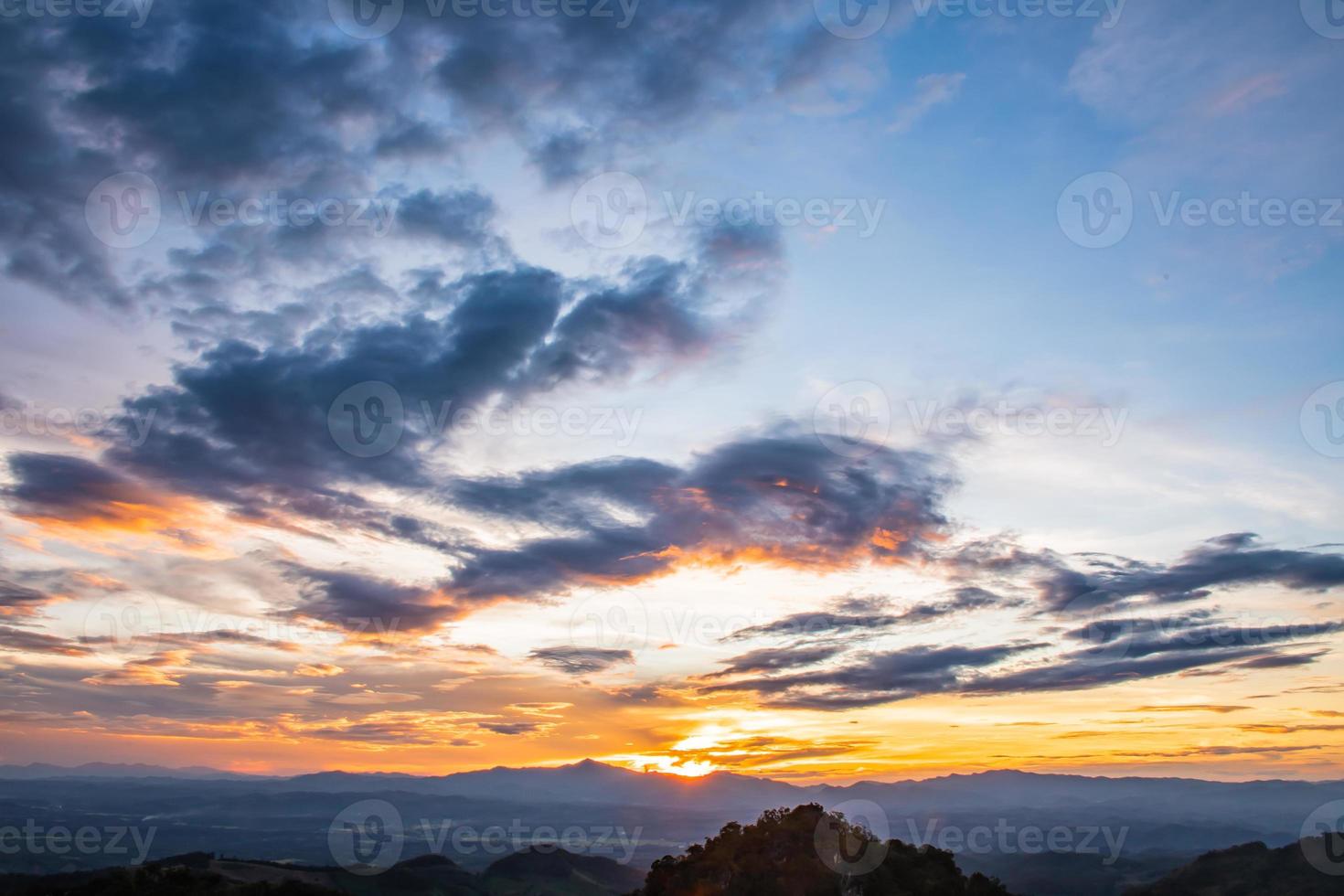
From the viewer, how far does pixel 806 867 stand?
222ft

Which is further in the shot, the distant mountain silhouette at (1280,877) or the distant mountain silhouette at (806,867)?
the distant mountain silhouette at (1280,877)

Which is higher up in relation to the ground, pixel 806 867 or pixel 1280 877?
pixel 806 867

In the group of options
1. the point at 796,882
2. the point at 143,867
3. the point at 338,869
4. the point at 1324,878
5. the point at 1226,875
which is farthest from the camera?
the point at 1226,875

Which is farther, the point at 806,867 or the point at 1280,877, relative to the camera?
the point at 1280,877

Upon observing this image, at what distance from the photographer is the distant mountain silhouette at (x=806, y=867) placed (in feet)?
217

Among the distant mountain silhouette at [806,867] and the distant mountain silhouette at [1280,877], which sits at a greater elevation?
the distant mountain silhouette at [806,867]

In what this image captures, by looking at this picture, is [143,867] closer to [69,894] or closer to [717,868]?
[69,894]

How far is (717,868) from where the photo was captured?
70.2 meters

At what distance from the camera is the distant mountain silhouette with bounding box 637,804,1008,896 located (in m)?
66.2

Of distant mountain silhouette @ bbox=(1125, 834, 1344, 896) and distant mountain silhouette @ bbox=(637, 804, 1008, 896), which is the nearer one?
distant mountain silhouette @ bbox=(637, 804, 1008, 896)

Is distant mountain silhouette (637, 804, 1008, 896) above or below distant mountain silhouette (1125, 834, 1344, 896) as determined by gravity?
above

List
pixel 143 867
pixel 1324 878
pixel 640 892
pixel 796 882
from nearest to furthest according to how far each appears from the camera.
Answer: pixel 796 882, pixel 640 892, pixel 143 867, pixel 1324 878

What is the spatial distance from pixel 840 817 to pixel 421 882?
161 meters

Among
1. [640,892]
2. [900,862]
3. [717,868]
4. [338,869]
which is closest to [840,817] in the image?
[900,862]
